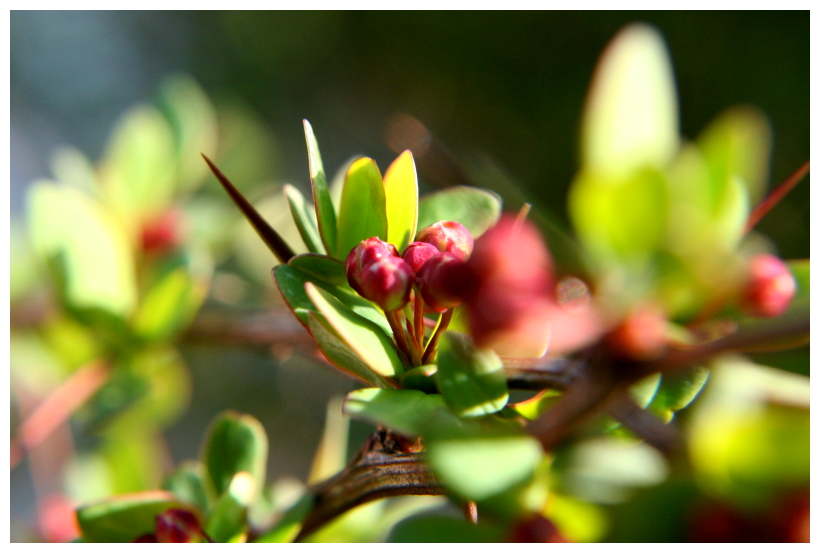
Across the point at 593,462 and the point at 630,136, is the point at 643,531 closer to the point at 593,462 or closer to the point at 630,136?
the point at 593,462

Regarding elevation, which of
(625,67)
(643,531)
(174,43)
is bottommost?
(643,531)

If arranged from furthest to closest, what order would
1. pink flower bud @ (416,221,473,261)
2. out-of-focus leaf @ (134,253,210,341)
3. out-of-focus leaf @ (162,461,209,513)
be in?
out-of-focus leaf @ (134,253,210,341)
out-of-focus leaf @ (162,461,209,513)
pink flower bud @ (416,221,473,261)

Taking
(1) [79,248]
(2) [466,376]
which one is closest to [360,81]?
(1) [79,248]

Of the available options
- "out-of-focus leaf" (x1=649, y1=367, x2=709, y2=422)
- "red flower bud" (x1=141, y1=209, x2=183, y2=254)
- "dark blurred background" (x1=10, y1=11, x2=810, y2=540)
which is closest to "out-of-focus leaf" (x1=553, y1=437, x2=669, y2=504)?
"out-of-focus leaf" (x1=649, y1=367, x2=709, y2=422)

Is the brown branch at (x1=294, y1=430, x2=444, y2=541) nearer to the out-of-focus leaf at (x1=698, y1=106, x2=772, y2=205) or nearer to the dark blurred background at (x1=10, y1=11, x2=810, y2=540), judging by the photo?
the out-of-focus leaf at (x1=698, y1=106, x2=772, y2=205)

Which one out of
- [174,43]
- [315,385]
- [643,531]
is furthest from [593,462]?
[174,43]

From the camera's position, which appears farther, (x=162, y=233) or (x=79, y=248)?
(x=162, y=233)

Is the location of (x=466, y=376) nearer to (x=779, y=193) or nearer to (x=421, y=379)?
(x=421, y=379)
